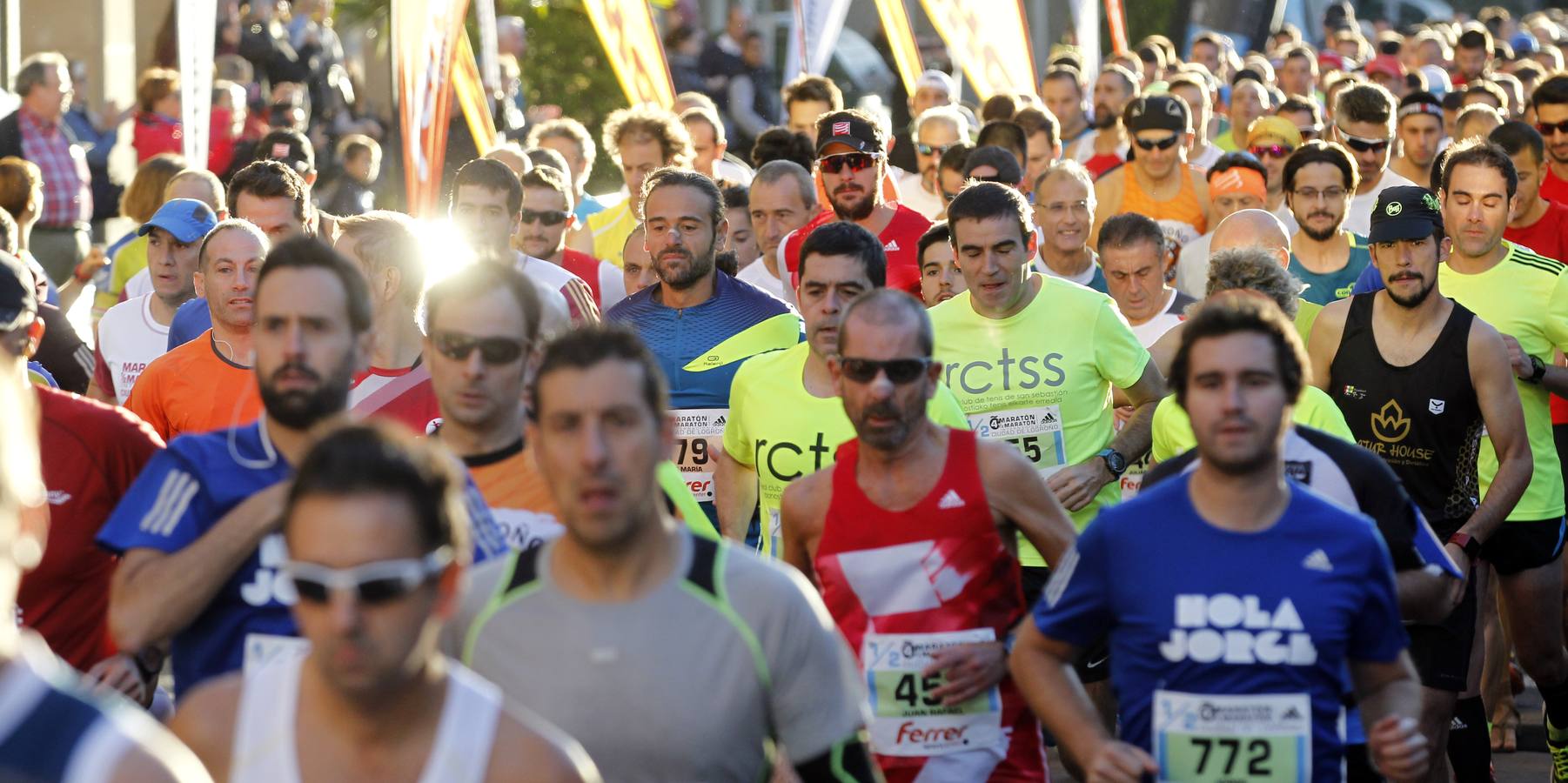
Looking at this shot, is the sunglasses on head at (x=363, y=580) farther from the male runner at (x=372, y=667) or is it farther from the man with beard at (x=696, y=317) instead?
the man with beard at (x=696, y=317)

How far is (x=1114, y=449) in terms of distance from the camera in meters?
6.67

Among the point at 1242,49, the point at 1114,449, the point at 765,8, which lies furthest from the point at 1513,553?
the point at 765,8

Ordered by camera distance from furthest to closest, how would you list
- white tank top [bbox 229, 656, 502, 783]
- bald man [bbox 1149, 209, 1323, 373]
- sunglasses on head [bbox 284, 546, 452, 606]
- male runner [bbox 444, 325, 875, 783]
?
bald man [bbox 1149, 209, 1323, 373], male runner [bbox 444, 325, 875, 783], white tank top [bbox 229, 656, 502, 783], sunglasses on head [bbox 284, 546, 452, 606]

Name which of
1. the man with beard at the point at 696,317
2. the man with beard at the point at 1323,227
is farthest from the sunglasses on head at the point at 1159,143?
the man with beard at the point at 696,317

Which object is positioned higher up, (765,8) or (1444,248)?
(765,8)

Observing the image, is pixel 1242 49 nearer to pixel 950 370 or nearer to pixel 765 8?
pixel 765 8

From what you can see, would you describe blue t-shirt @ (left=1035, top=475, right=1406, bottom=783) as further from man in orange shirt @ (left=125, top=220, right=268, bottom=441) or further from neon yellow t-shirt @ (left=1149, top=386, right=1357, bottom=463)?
man in orange shirt @ (left=125, top=220, right=268, bottom=441)

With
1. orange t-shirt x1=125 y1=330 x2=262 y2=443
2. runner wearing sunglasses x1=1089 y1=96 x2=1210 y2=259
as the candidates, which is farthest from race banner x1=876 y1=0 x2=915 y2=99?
orange t-shirt x1=125 y1=330 x2=262 y2=443

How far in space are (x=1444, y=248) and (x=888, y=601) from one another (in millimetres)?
3053

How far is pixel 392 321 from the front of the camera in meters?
6.35

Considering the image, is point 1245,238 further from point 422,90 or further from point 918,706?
point 422,90

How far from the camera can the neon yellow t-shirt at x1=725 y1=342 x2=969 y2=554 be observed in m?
6.07

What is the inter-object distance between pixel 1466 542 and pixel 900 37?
10084 mm

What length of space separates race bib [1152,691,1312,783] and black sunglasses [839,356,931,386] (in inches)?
40.2
